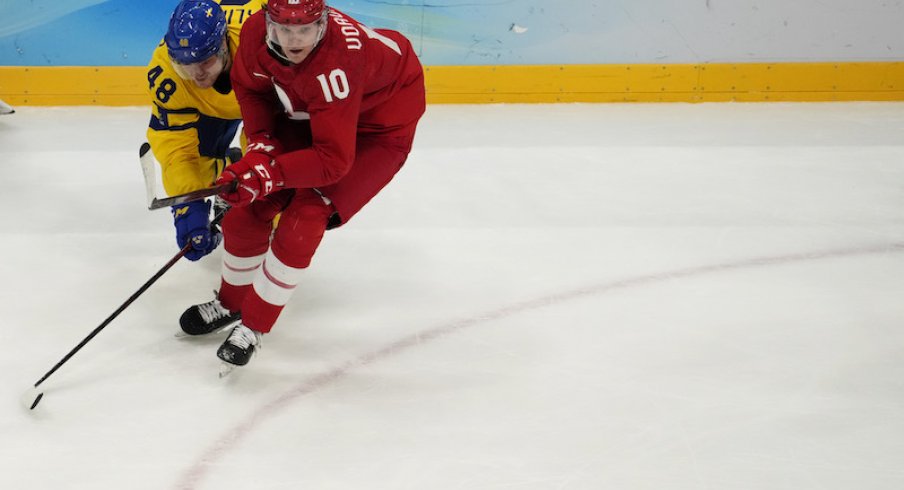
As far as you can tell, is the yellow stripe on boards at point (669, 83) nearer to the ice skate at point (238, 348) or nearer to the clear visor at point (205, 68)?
the clear visor at point (205, 68)

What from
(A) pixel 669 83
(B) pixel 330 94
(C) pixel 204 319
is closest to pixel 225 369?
(C) pixel 204 319

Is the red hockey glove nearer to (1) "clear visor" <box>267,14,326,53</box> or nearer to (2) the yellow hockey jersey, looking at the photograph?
(1) "clear visor" <box>267,14,326,53</box>

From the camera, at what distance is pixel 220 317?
2703 mm

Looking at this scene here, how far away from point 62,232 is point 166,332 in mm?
972

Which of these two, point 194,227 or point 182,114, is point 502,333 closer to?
point 194,227

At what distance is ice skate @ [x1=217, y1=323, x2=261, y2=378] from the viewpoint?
240 centimetres

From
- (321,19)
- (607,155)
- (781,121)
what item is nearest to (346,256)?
(321,19)

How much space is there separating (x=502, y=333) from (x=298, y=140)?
76 centimetres

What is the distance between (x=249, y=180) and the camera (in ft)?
7.47

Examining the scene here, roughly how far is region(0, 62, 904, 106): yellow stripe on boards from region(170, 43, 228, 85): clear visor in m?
2.54

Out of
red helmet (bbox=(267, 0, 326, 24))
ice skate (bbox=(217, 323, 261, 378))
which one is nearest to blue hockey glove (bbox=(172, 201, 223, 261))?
ice skate (bbox=(217, 323, 261, 378))

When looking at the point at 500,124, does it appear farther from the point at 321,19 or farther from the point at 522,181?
the point at 321,19

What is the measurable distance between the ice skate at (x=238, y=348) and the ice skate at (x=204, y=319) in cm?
23

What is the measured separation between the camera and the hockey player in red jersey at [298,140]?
2.28m
